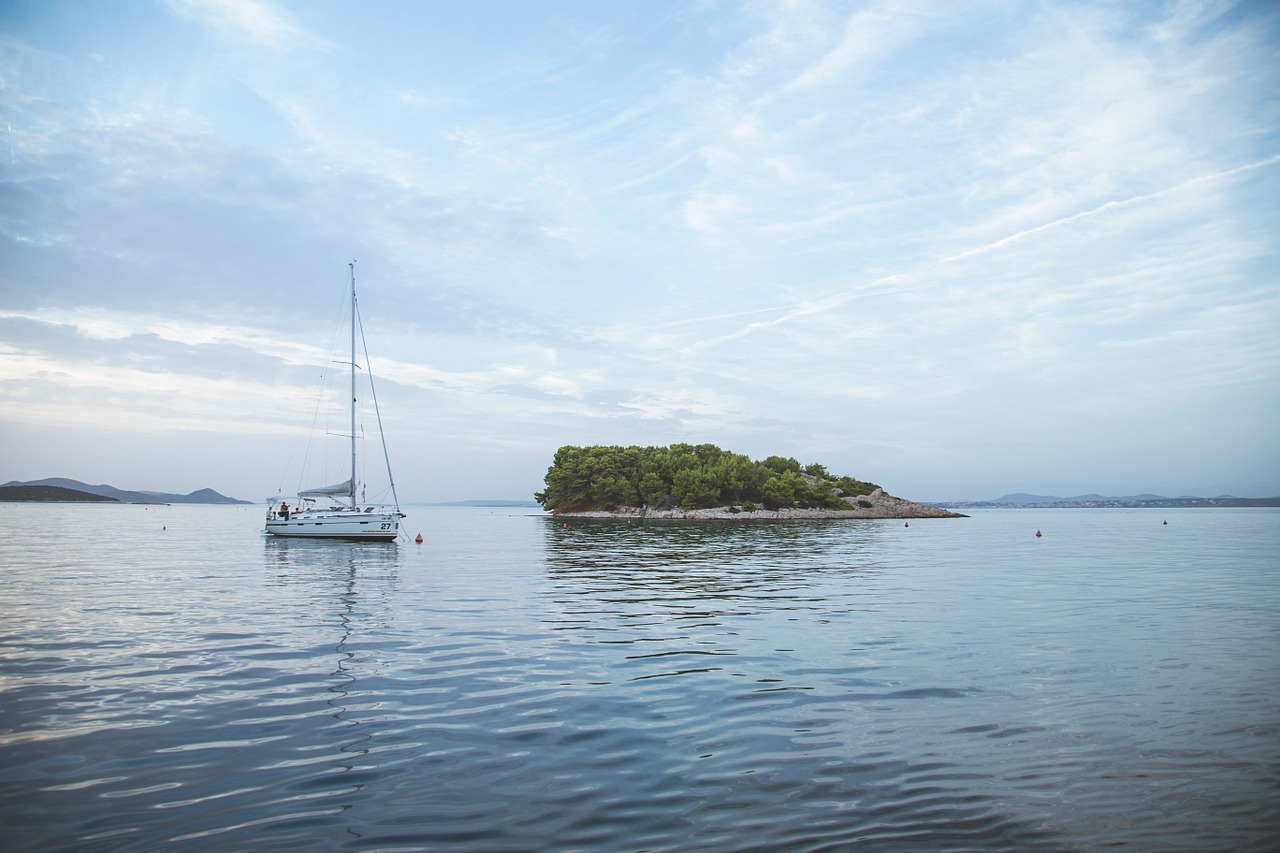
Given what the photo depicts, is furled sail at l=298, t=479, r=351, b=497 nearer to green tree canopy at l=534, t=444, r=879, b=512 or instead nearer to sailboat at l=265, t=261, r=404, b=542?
sailboat at l=265, t=261, r=404, b=542

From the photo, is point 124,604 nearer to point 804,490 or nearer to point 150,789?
point 150,789

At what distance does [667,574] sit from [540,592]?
941 centimetres

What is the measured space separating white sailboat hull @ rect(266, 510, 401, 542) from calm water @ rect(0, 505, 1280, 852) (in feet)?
108

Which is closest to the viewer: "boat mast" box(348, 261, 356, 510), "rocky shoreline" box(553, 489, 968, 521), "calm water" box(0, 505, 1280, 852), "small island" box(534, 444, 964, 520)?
"calm water" box(0, 505, 1280, 852)

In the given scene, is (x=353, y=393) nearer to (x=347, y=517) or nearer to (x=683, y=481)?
(x=347, y=517)

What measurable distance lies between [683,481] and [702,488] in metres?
4.80

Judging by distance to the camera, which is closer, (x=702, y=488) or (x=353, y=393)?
(x=353, y=393)

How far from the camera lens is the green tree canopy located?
150000 mm

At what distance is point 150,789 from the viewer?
356 inches

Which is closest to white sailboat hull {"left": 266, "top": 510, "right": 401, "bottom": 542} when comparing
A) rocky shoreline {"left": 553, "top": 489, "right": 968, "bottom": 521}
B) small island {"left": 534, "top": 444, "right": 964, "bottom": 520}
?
rocky shoreline {"left": 553, "top": 489, "right": 968, "bottom": 521}

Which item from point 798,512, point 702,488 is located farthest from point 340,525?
point 798,512

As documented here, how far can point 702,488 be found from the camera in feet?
487

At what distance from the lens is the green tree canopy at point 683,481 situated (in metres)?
150

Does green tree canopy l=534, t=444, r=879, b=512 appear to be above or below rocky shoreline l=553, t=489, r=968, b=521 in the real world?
above
